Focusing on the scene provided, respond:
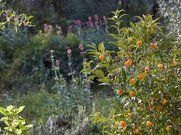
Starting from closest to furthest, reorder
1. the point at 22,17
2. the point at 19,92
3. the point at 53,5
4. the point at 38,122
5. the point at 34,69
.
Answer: the point at 22,17 → the point at 38,122 → the point at 19,92 → the point at 34,69 → the point at 53,5

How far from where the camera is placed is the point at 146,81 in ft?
9.78

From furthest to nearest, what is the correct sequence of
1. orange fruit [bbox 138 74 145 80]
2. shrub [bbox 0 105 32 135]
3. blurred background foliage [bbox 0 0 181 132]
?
blurred background foliage [bbox 0 0 181 132] < orange fruit [bbox 138 74 145 80] < shrub [bbox 0 105 32 135]

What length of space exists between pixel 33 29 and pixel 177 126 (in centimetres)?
672

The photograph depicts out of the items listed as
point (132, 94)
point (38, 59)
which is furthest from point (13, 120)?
point (38, 59)

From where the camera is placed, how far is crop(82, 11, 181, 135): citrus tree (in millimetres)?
2992

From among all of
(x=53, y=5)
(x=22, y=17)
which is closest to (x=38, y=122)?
(x=22, y=17)

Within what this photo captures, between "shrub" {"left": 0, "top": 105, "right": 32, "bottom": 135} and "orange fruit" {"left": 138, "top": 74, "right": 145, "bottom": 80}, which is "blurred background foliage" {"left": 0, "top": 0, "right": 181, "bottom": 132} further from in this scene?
"shrub" {"left": 0, "top": 105, "right": 32, "bottom": 135}

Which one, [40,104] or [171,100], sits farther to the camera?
[40,104]

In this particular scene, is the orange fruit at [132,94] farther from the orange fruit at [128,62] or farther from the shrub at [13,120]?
the shrub at [13,120]

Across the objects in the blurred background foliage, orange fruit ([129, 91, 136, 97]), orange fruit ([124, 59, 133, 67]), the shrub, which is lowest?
the blurred background foliage

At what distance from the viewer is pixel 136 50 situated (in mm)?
3068

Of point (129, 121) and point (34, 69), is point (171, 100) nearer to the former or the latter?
point (129, 121)

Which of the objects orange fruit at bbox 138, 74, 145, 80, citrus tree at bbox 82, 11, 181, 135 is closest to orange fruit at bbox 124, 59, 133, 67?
citrus tree at bbox 82, 11, 181, 135

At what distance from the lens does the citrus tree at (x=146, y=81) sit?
2.99m
